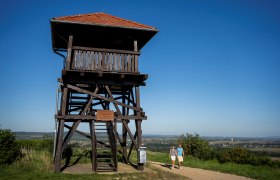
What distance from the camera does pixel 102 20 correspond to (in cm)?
1177

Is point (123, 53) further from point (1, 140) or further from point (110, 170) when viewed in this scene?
point (1, 140)

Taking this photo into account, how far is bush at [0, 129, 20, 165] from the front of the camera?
1195 centimetres

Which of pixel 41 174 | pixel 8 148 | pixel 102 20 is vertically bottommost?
pixel 41 174

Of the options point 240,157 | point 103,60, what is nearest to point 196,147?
point 240,157

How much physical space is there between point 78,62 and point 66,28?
1.68 m

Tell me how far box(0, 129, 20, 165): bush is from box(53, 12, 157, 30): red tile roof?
20.8 ft

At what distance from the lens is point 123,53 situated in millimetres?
11922

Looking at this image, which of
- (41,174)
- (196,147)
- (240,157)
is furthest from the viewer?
(196,147)

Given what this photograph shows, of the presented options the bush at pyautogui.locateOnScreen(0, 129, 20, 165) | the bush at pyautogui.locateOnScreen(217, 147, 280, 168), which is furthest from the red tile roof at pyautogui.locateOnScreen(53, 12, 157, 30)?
the bush at pyautogui.locateOnScreen(217, 147, 280, 168)

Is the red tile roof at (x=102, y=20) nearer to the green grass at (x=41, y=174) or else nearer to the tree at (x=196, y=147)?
the green grass at (x=41, y=174)

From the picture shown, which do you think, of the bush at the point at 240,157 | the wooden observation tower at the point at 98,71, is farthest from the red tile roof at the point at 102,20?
the bush at the point at 240,157

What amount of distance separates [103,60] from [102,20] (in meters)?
1.89

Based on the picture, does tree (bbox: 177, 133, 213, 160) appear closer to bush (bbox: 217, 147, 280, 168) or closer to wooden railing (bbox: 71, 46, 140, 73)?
bush (bbox: 217, 147, 280, 168)

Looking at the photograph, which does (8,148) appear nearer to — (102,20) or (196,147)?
(102,20)
